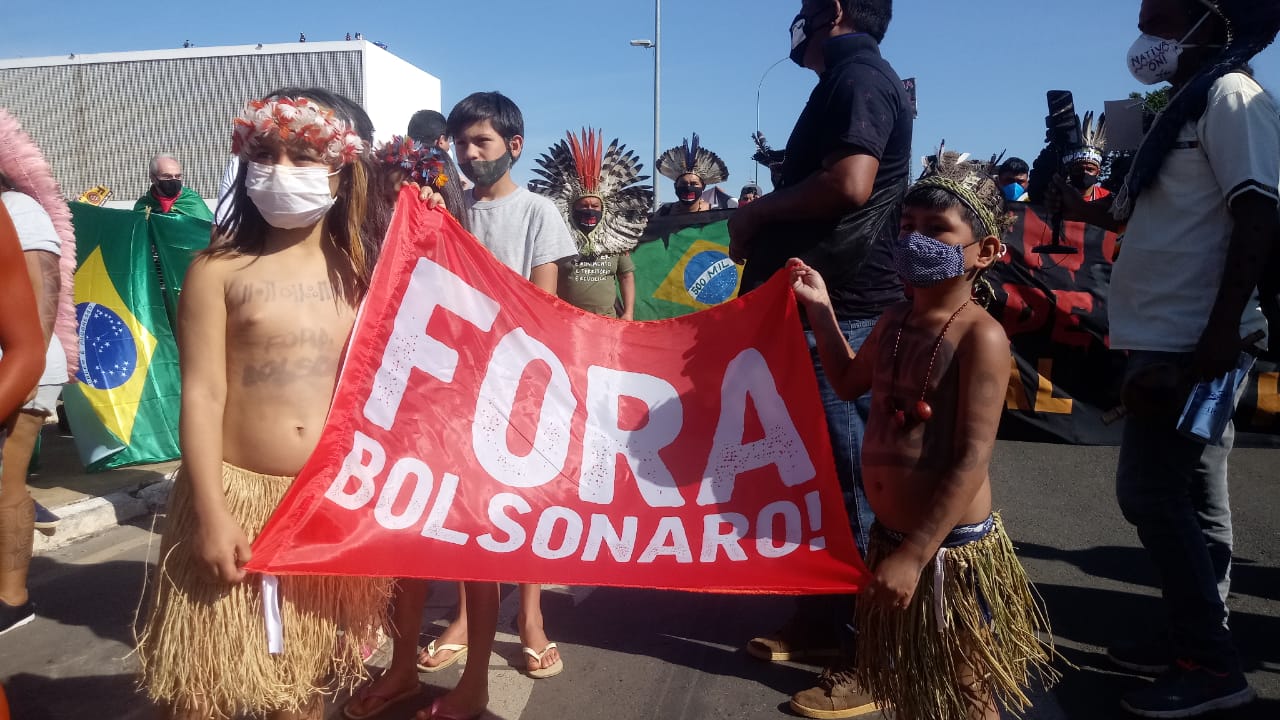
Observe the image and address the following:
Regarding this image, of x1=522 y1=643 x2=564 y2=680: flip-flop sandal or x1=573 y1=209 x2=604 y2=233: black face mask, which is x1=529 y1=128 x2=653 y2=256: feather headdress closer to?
x1=573 y1=209 x2=604 y2=233: black face mask

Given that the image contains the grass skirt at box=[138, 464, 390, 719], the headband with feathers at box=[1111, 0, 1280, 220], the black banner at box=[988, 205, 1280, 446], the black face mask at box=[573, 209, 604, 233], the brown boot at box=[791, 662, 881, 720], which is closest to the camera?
the grass skirt at box=[138, 464, 390, 719]

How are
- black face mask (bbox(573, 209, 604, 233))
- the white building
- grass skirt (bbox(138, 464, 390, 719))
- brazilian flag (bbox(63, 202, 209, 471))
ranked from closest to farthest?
grass skirt (bbox(138, 464, 390, 719)) → black face mask (bbox(573, 209, 604, 233)) → brazilian flag (bbox(63, 202, 209, 471)) → the white building

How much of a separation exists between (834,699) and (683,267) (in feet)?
20.3

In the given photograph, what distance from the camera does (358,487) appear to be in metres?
2.23

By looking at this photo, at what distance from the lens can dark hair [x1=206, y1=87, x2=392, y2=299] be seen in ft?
7.27

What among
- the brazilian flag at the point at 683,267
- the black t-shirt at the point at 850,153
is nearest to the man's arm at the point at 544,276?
the black t-shirt at the point at 850,153

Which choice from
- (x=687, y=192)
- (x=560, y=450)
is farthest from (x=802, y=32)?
(x=687, y=192)

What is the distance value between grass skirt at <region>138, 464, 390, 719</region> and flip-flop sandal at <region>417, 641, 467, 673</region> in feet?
3.08

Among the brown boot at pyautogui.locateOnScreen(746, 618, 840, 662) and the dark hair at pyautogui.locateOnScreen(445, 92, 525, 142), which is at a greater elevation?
the dark hair at pyautogui.locateOnScreen(445, 92, 525, 142)

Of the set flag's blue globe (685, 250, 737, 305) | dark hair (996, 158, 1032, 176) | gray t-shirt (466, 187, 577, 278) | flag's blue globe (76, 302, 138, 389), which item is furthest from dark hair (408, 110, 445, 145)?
dark hair (996, 158, 1032, 176)

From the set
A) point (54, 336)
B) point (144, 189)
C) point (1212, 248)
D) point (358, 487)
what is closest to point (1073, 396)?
point (1212, 248)

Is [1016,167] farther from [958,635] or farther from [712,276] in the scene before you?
[958,635]

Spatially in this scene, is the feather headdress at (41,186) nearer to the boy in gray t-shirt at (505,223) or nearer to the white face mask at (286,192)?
the boy in gray t-shirt at (505,223)

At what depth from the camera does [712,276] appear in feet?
28.3
